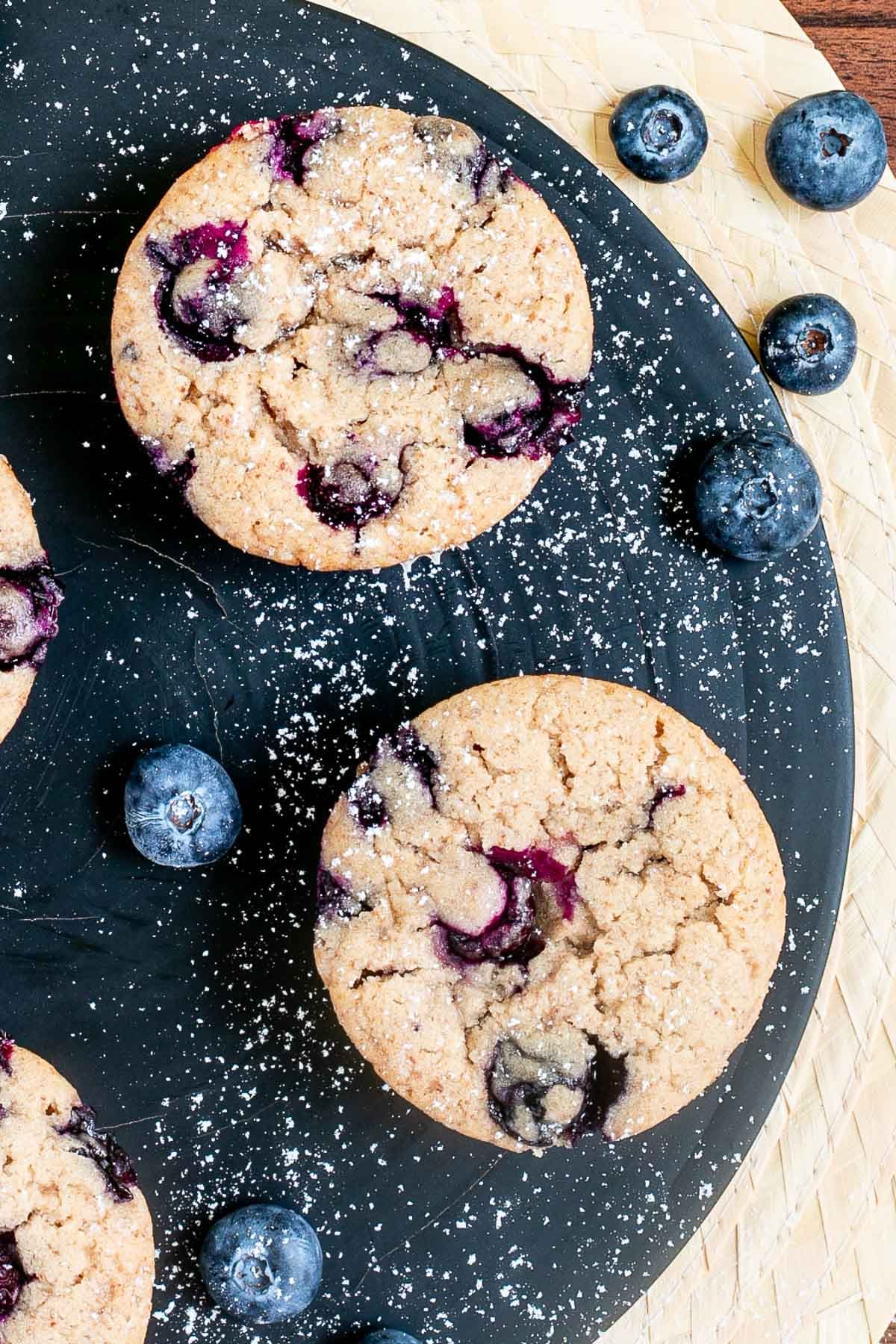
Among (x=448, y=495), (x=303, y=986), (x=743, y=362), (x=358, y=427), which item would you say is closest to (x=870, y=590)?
(x=743, y=362)

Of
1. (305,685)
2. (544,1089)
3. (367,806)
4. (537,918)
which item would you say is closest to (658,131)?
(305,685)

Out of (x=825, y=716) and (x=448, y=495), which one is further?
(x=825, y=716)

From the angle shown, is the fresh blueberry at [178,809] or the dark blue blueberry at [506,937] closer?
the dark blue blueberry at [506,937]

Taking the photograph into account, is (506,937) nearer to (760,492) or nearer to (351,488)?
(351,488)

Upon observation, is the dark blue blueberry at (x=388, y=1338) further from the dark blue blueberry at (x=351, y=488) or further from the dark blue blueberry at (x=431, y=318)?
the dark blue blueberry at (x=431, y=318)

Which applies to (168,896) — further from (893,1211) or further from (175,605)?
(893,1211)

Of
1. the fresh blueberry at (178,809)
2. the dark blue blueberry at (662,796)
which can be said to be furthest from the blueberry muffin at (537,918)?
the fresh blueberry at (178,809)
